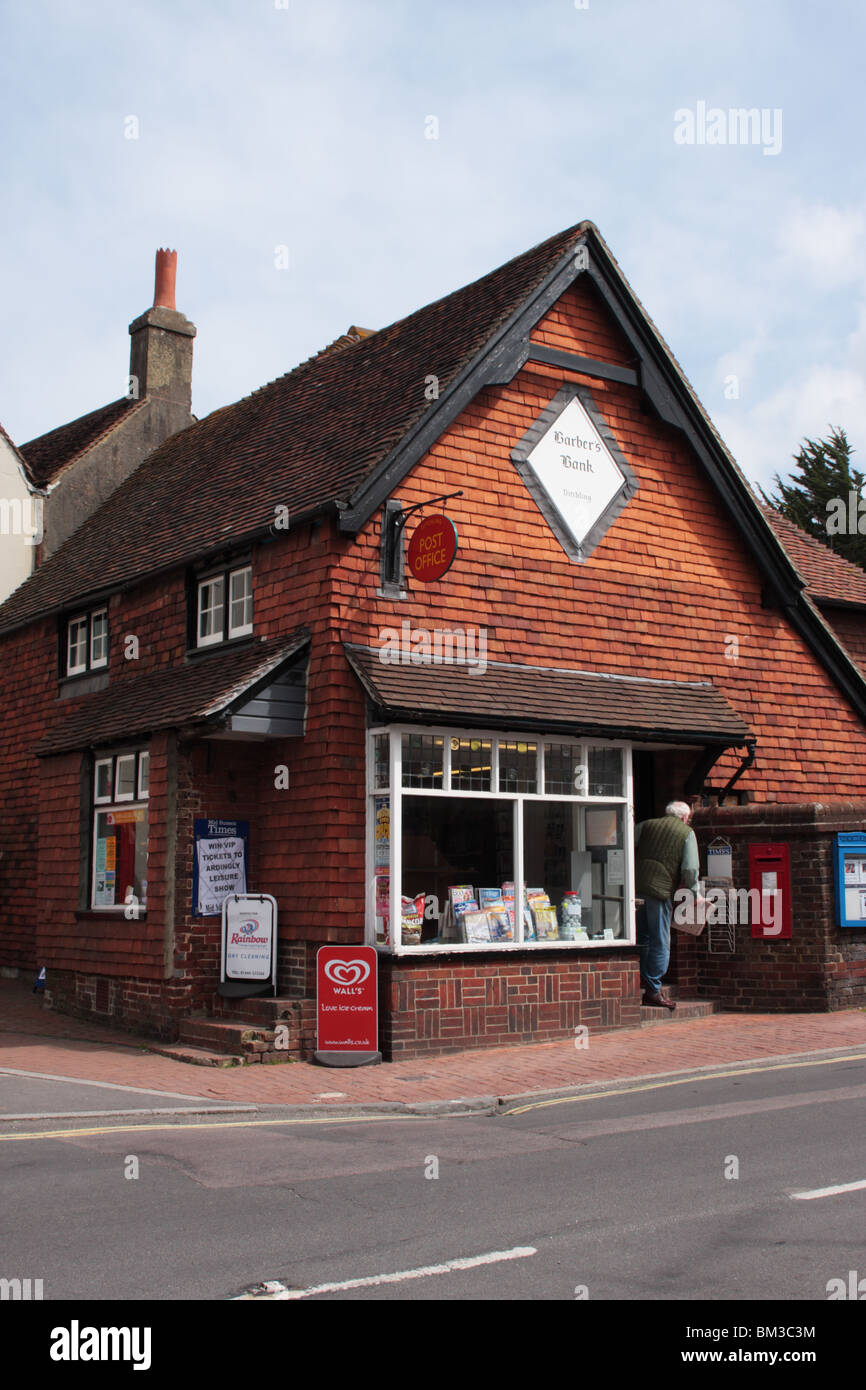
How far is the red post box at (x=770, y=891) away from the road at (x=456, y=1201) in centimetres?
449

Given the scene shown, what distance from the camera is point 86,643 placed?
1819cm

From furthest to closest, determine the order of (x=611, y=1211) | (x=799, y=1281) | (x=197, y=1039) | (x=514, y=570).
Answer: (x=514, y=570) → (x=197, y=1039) → (x=611, y=1211) → (x=799, y=1281)

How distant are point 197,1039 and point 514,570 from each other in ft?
19.4

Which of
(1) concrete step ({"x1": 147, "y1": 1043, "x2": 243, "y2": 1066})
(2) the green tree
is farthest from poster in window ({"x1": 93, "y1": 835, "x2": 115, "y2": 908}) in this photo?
(2) the green tree

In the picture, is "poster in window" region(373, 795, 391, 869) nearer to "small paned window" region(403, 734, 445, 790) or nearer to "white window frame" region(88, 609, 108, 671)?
"small paned window" region(403, 734, 445, 790)

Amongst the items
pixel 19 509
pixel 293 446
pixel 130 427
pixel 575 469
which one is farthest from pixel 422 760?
pixel 130 427

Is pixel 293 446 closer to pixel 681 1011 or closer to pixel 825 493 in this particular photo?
pixel 681 1011

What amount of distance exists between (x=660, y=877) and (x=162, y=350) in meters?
14.9

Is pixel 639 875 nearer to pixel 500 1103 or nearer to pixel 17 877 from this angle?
pixel 500 1103

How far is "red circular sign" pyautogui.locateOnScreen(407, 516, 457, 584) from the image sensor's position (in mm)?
12906

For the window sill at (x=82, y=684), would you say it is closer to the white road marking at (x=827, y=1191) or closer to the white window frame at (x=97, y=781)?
the white window frame at (x=97, y=781)

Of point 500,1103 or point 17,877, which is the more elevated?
point 17,877
